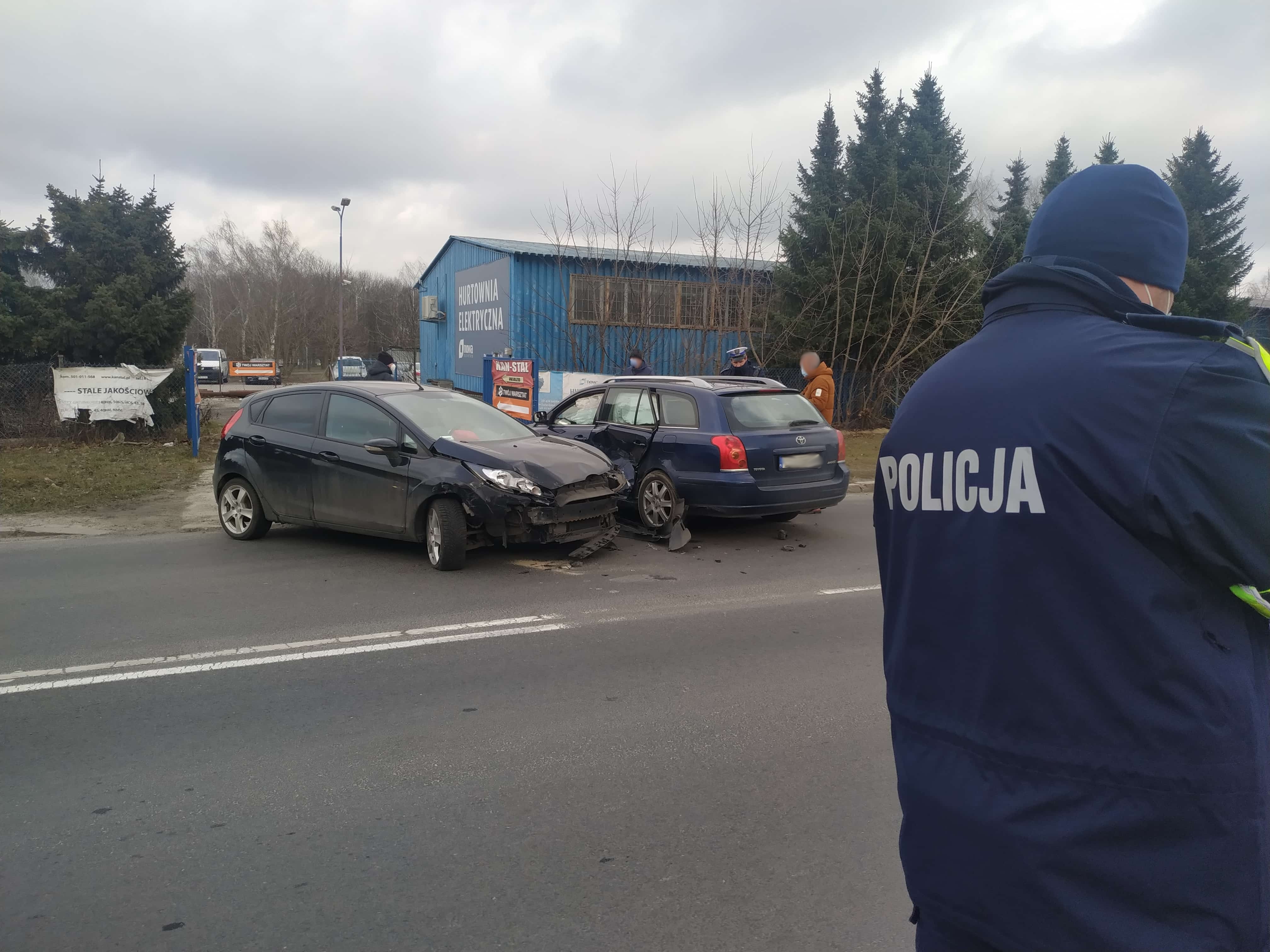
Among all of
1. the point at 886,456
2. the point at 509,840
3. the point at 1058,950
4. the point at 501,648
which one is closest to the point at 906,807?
the point at 1058,950

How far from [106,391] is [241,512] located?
861 cm

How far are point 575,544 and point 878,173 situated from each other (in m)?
18.1

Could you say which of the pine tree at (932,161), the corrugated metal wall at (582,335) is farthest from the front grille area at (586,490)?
the pine tree at (932,161)

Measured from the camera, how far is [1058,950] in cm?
148

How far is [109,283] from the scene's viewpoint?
1733 centimetres

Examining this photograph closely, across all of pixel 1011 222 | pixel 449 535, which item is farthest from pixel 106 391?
pixel 1011 222

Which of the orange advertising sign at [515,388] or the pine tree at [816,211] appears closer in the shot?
the orange advertising sign at [515,388]

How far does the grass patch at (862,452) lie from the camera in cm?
1480

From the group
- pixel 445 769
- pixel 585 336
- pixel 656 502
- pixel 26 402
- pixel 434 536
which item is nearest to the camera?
pixel 445 769

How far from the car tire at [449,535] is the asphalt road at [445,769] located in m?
0.61

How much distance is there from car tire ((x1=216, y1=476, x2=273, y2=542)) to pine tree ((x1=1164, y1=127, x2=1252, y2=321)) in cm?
2937

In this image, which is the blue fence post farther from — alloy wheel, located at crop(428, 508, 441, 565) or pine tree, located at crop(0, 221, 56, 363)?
alloy wheel, located at crop(428, 508, 441, 565)

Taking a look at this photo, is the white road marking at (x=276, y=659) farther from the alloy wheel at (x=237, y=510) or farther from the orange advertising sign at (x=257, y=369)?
the orange advertising sign at (x=257, y=369)

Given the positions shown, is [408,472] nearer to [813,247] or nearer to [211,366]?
[813,247]
